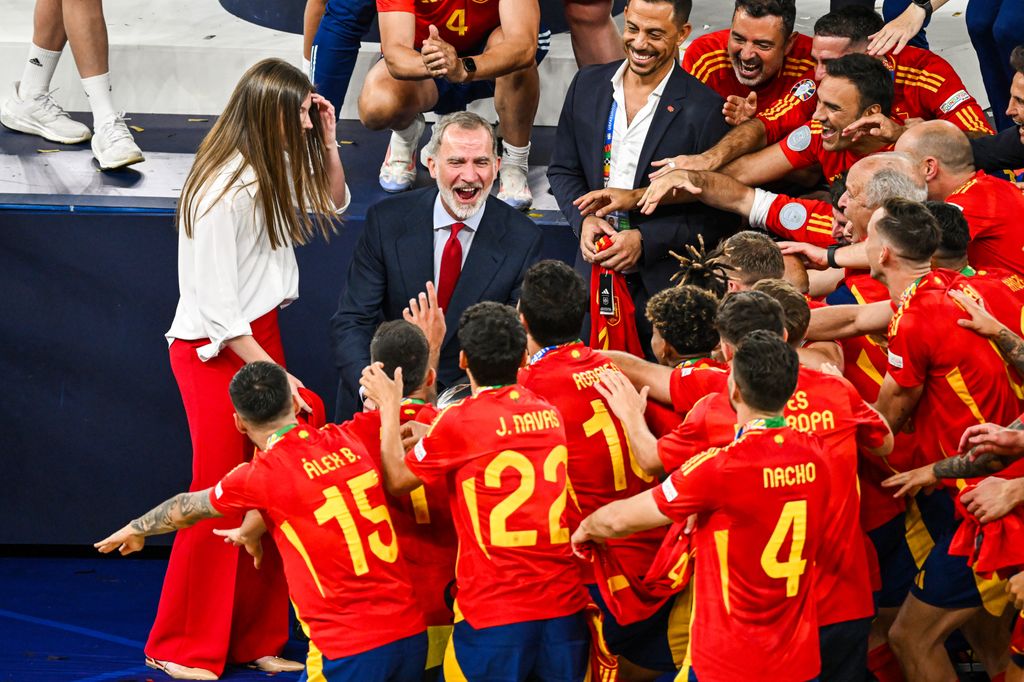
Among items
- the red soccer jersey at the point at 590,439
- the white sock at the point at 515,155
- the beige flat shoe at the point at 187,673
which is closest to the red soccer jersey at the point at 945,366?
the red soccer jersey at the point at 590,439

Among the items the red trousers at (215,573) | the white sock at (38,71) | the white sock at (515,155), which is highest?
the white sock at (515,155)

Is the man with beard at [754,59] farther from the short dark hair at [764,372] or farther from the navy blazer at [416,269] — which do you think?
the short dark hair at [764,372]

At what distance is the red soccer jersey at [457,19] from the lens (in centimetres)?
533

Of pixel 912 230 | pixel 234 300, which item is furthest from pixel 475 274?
pixel 912 230

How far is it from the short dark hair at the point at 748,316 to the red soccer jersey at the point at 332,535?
1.02m

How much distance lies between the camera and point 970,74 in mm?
6988

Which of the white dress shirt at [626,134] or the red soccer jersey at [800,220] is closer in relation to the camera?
the red soccer jersey at [800,220]

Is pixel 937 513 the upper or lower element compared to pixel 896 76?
lower

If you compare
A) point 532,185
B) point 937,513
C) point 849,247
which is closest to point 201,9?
point 532,185

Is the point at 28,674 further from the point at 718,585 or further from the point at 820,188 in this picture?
the point at 820,188

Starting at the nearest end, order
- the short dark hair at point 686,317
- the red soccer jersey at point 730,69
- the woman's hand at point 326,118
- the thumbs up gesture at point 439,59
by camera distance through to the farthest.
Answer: the short dark hair at point 686,317
the woman's hand at point 326,118
the thumbs up gesture at point 439,59
the red soccer jersey at point 730,69

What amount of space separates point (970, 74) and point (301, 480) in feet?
15.7

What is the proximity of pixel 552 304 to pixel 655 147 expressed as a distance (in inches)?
55.9

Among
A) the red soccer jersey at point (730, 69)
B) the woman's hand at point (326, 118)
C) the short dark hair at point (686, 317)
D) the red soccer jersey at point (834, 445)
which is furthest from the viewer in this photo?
the red soccer jersey at point (730, 69)
